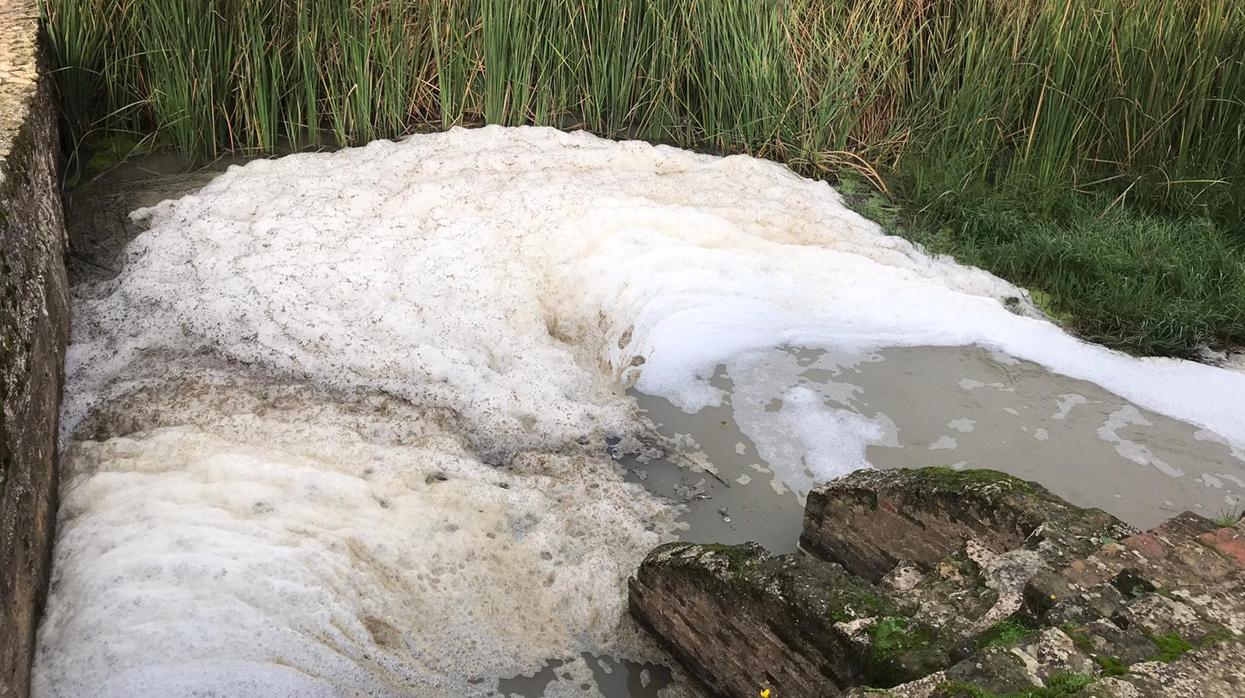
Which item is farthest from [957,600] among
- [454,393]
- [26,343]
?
[26,343]

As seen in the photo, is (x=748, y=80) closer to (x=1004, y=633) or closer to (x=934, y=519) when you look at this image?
(x=934, y=519)

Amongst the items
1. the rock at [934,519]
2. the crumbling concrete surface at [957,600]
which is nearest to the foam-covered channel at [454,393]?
the crumbling concrete surface at [957,600]

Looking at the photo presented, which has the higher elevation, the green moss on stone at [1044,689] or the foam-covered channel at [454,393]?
the green moss on stone at [1044,689]

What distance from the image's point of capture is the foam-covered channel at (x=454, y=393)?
2100 mm

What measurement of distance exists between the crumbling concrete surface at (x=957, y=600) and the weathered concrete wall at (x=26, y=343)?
4.07 feet

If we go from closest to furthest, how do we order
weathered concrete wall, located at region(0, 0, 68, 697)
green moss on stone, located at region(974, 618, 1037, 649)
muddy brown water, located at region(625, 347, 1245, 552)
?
green moss on stone, located at region(974, 618, 1037, 649)
weathered concrete wall, located at region(0, 0, 68, 697)
muddy brown water, located at region(625, 347, 1245, 552)

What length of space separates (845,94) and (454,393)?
2569 mm

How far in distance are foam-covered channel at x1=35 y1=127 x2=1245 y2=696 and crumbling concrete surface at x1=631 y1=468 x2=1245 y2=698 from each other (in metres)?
0.24

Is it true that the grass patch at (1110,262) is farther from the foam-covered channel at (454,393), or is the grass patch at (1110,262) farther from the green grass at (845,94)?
the foam-covered channel at (454,393)

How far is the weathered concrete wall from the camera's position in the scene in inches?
74.4

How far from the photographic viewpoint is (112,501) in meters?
2.32

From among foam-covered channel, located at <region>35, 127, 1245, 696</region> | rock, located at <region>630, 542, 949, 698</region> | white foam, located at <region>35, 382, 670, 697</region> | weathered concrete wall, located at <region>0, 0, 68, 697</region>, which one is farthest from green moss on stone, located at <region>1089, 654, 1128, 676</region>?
weathered concrete wall, located at <region>0, 0, 68, 697</region>

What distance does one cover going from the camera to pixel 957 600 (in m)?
1.79

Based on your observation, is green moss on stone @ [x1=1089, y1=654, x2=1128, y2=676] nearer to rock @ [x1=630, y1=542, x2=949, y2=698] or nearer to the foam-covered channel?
rock @ [x1=630, y1=542, x2=949, y2=698]
